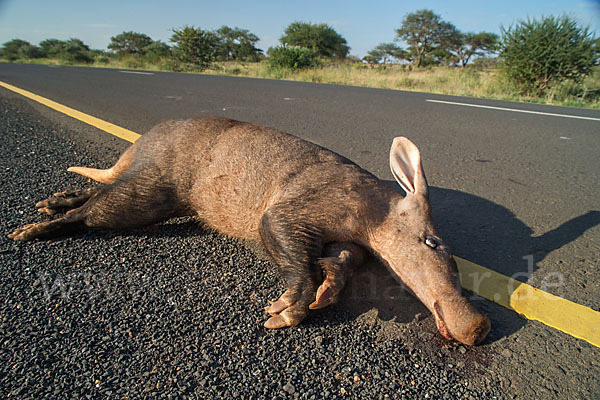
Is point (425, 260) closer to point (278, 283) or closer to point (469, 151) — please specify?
point (278, 283)

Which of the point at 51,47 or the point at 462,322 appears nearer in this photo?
the point at 462,322

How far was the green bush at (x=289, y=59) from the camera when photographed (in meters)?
22.5

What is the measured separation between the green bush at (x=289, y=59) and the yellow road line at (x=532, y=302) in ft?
70.2

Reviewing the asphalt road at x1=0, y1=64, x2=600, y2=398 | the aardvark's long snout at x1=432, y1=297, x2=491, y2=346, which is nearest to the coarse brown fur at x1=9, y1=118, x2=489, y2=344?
the aardvark's long snout at x1=432, y1=297, x2=491, y2=346

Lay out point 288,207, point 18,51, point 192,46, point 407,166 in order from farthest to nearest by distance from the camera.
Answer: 1. point 18,51
2. point 192,46
3. point 407,166
4. point 288,207

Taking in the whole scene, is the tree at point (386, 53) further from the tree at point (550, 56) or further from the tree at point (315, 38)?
the tree at point (550, 56)

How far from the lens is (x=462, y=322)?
1720 millimetres

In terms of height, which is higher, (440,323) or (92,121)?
(92,121)

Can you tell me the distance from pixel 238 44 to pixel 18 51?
26445 mm

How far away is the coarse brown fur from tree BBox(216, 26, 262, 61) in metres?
47.4

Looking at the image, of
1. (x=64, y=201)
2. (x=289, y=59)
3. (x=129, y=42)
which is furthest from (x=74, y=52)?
(x=64, y=201)

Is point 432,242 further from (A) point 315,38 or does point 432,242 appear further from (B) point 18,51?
(B) point 18,51

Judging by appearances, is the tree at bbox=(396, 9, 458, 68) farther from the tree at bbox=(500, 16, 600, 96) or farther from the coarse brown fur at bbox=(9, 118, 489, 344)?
the coarse brown fur at bbox=(9, 118, 489, 344)

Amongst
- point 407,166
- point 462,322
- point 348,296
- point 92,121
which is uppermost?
point 407,166
